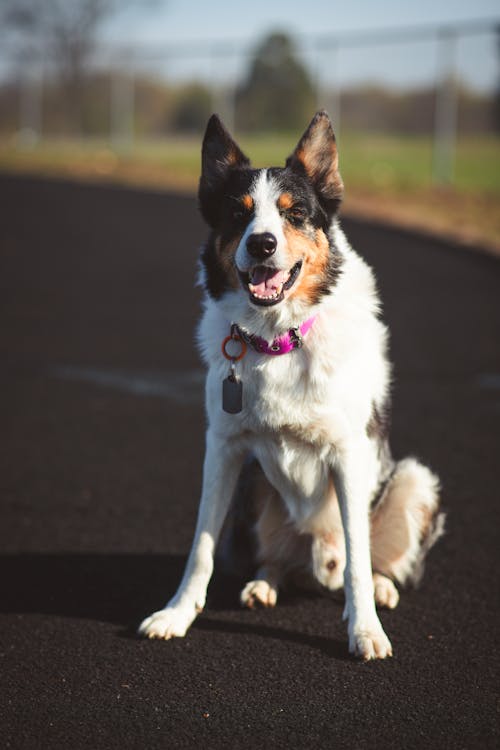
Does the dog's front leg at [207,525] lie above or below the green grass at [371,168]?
below

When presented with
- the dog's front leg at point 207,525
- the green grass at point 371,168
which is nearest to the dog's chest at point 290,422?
the dog's front leg at point 207,525

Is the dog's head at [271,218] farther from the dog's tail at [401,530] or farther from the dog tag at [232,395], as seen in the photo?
the dog's tail at [401,530]

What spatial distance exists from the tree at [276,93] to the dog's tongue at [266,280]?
20.2 metres

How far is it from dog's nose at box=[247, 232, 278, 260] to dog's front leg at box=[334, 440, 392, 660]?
876 mm

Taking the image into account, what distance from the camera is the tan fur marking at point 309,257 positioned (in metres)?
3.98

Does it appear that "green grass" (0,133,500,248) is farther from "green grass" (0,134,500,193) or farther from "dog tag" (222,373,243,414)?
"dog tag" (222,373,243,414)

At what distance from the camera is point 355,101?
2180cm

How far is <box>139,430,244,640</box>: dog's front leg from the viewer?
13.3ft

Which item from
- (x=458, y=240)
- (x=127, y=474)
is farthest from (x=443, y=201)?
(x=127, y=474)

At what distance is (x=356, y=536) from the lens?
3.98 m

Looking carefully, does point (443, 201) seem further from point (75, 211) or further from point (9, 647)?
point (9, 647)

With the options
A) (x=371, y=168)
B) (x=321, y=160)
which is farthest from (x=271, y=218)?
(x=371, y=168)

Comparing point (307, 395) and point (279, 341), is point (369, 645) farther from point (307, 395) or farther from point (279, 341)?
point (279, 341)

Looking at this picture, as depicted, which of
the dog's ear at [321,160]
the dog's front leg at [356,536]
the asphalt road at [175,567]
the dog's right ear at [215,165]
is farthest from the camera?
the dog's right ear at [215,165]
